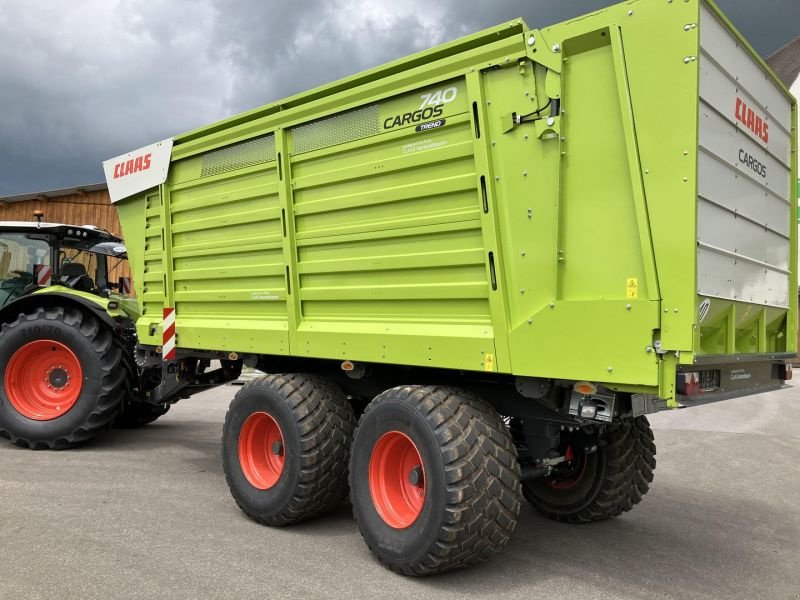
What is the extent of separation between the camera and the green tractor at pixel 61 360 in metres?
6.32

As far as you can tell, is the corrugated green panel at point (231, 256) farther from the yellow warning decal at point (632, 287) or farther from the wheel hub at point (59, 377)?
the yellow warning decal at point (632, 287)

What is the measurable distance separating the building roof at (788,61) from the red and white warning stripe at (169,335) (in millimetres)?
18399

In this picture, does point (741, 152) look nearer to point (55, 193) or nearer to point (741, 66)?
point (741, 66)

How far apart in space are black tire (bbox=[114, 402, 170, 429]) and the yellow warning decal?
6.06m

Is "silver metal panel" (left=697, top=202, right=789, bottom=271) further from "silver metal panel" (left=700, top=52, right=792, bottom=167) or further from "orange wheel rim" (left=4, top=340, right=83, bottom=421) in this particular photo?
"orange wheel rim" (left=4, top=340, right=83, bottom=421)

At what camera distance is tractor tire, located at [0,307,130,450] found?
20.7ft

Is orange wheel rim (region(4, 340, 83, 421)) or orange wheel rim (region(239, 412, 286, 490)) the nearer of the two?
orange wheel rim (region(239, 412, 286, 490))

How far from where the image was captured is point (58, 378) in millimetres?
6656

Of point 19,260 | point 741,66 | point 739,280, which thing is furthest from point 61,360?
point 741,66

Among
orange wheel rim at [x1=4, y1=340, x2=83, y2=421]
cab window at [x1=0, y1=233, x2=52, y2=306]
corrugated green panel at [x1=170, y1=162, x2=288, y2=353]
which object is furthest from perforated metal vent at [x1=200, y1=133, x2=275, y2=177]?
cab window at [x1=0, y1=233, x2=52, y2=306]

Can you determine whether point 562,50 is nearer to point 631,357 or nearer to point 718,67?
point 718,67

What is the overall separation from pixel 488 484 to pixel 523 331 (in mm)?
800

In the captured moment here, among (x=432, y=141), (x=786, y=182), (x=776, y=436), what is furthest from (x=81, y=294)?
(x=776, y=436)

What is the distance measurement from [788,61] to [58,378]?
21636mm
